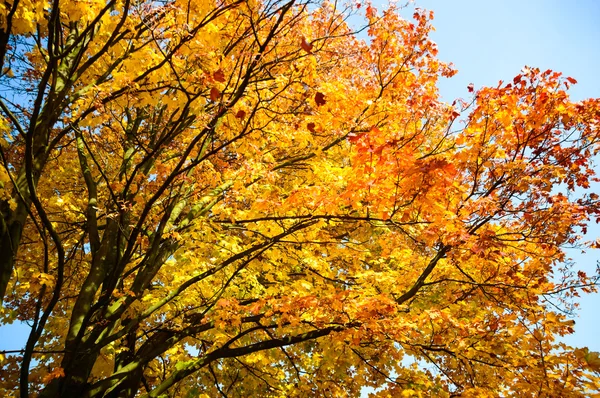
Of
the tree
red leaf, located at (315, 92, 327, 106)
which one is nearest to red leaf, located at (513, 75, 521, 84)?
the tree

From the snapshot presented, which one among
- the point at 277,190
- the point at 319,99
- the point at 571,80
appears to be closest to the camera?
the point at 319,99

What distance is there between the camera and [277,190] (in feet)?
20.2

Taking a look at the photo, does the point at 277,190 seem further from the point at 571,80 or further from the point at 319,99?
the point at 571,80

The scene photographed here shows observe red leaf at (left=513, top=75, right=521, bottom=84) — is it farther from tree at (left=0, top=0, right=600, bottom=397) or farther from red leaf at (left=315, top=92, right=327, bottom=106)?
red leaf at (left=315, top=92, right=327, bottom=106)

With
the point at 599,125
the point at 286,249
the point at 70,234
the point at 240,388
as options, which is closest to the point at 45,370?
the point at 70,234

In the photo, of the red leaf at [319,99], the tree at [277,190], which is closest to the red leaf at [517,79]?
the tree at [277,190]

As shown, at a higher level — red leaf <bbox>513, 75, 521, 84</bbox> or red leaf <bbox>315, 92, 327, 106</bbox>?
red leaf <bbox>513, 75, 521, 84</bbox>

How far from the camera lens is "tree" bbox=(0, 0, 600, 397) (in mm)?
3582

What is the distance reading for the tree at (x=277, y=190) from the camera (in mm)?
3582

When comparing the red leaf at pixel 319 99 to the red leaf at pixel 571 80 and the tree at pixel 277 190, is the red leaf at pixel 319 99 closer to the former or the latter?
the tree at pixel 277 190

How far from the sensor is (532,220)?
4.38 m

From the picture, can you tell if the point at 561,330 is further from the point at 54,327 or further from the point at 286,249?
the point at 54,327

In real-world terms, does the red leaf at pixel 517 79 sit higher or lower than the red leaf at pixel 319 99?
higher

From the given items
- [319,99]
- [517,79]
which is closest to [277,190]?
[319,99]
